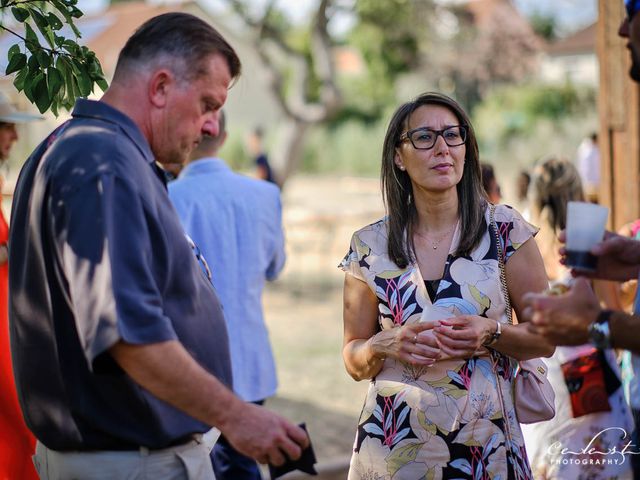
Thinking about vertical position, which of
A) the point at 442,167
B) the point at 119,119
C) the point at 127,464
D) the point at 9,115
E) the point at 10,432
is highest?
the point at 9,115

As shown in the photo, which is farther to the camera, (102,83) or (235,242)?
(235,242)

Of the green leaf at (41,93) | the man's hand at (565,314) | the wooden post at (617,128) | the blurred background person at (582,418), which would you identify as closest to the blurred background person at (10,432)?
the green leaf at (41,93)

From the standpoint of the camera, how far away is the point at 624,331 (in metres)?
2.40

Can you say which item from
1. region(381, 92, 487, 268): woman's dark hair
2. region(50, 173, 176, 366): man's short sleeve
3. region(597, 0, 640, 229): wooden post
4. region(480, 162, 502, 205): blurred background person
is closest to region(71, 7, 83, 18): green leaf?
region(50, 173, 176, 366): man's short sleeve

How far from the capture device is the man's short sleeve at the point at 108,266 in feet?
6.93

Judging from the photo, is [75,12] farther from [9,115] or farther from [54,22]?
[9,115]

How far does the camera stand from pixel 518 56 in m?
43.5

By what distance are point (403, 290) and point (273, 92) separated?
45.1 ft

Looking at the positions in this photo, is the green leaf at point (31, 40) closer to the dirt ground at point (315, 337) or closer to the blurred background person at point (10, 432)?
the blurred background person at point (10, 432)

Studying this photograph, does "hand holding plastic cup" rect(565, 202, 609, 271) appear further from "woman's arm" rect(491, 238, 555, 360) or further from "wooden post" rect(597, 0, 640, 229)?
"wooden post" rect(597, 0, 640, 229)

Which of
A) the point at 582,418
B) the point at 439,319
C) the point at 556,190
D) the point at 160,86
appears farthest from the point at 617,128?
the point at 160,86

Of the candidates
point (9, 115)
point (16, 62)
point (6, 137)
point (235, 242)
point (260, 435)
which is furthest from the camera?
point (235, 242)

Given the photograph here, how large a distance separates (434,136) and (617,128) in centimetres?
377

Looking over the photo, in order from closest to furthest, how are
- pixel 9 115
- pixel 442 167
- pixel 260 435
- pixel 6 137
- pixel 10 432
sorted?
→ pixel 260 435 < pixel 442 167 < pixel 10 432 < pixel 9 115 < pixel 6 137
